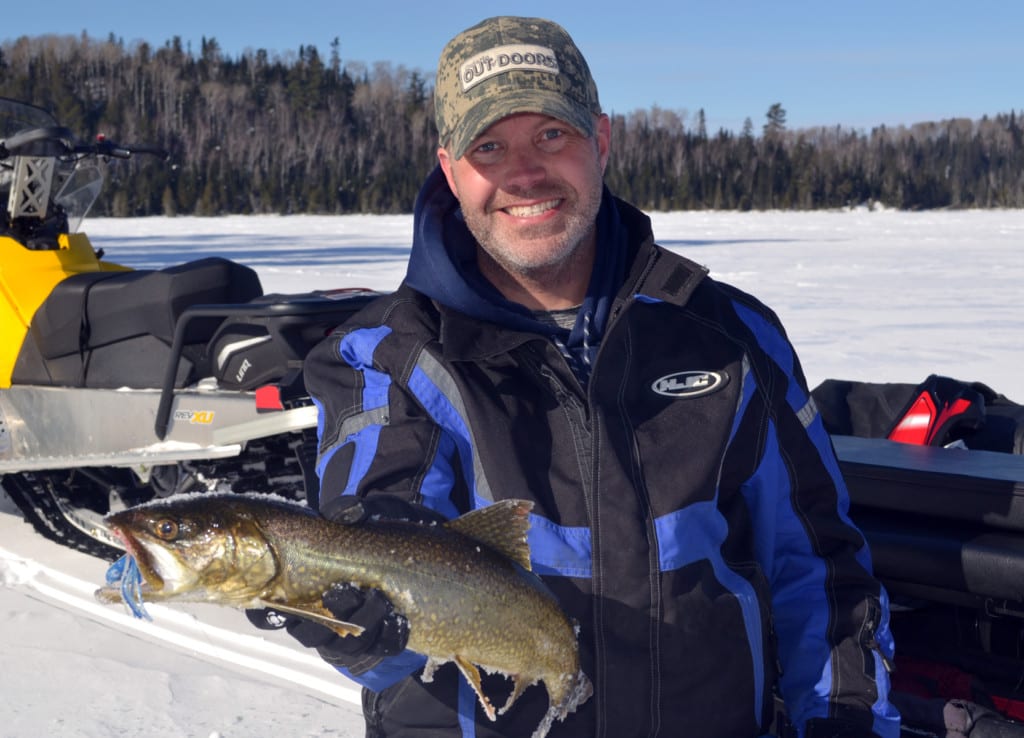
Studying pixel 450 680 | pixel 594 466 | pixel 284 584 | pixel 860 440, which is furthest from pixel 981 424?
pixel 284 584

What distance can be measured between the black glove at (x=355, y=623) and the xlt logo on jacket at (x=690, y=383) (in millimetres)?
617

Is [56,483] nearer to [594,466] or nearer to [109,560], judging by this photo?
[109,560]

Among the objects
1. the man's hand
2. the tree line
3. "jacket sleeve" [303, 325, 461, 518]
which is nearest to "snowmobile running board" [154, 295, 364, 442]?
"jacket sleeve" [303, 325, 461, 518]

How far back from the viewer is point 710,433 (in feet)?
5.50

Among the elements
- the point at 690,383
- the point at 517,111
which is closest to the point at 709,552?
the point at 690,383

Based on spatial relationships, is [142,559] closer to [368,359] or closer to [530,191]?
[368,359]

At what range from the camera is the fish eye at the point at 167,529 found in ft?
3.91

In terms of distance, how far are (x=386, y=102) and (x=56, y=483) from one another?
81.8 m

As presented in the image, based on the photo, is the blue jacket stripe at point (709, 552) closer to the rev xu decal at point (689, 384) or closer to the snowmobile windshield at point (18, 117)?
the rev xu decal at point (689, 384)

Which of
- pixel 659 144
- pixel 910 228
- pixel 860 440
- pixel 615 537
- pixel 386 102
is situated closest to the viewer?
pixel 615 537

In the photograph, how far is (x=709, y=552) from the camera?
1654 mm

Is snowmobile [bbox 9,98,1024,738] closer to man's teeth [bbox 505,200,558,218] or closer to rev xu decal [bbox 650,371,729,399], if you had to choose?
rev xu decal [bbox 650,371,729,399]

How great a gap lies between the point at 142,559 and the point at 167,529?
0.14 ft

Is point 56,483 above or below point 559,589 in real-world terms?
below
